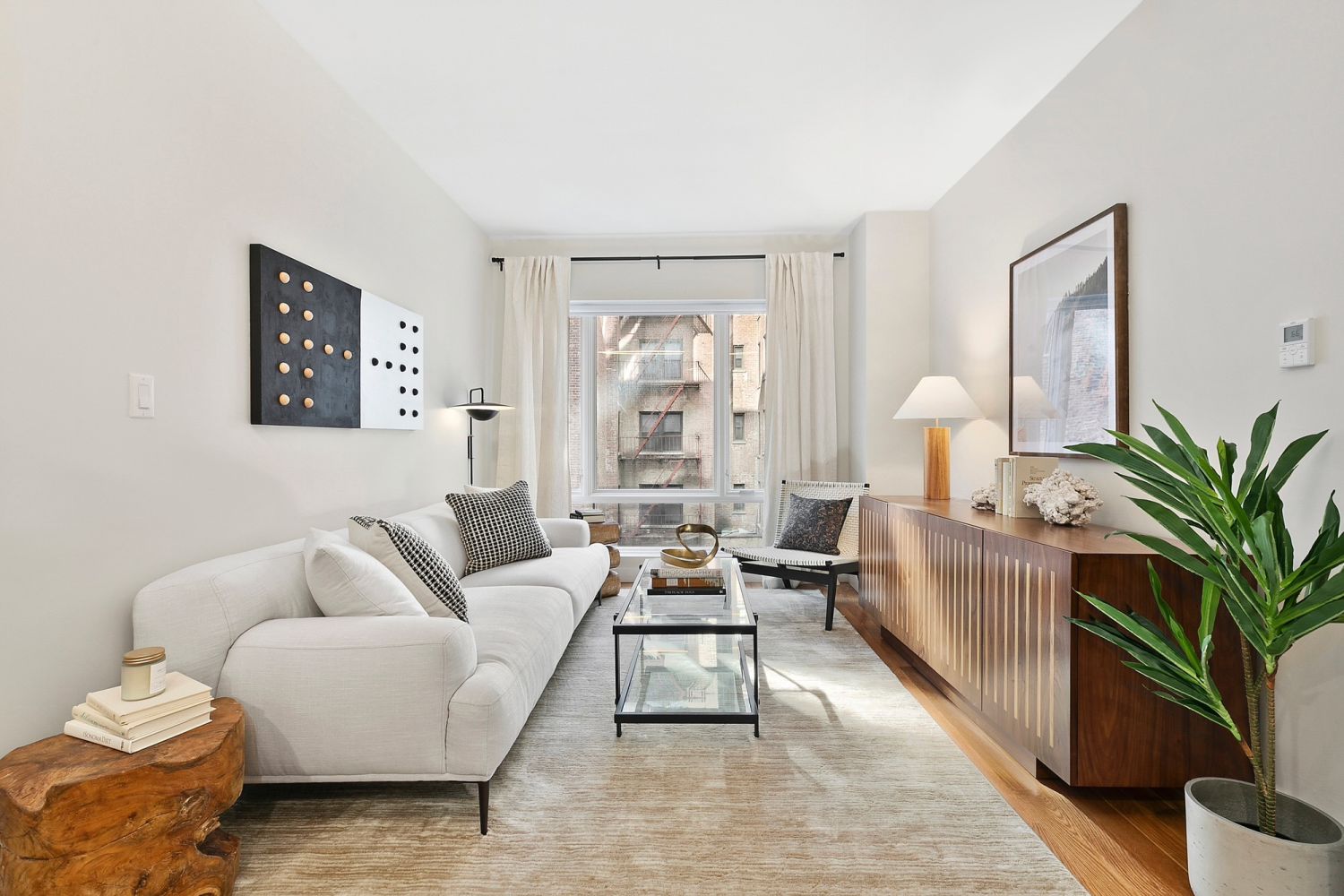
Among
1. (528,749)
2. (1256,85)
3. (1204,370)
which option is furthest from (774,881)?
(1256,85)

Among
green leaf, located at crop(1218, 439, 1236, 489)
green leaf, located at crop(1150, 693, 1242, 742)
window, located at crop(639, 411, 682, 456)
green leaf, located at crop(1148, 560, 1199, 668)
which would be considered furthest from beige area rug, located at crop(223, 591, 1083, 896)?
window, located at crop(639, 411, 682, 456)

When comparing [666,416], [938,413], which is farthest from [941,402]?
[666,416]

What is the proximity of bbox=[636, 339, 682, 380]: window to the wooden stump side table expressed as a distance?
393 cm

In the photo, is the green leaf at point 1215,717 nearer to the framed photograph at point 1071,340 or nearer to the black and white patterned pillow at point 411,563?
the framed photograph at point 1071,340

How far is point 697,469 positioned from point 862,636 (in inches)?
75.8

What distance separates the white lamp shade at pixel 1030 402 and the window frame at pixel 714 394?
214cm

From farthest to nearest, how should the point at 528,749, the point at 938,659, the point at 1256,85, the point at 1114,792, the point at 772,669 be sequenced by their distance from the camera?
the point at 772,669, the point at 938,659, the point at 528,749, the point at 1114,792, the point at 1256,85

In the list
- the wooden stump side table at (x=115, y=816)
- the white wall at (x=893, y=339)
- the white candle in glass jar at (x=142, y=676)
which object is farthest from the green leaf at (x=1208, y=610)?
the white wall at (x=893, y=339)

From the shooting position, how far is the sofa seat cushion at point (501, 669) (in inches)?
70.9

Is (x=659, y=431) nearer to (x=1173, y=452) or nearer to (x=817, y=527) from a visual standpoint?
(x=817, y=527)

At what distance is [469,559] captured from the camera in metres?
3.39

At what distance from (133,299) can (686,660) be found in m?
2.30

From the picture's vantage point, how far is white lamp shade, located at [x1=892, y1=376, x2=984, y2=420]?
3555 mm

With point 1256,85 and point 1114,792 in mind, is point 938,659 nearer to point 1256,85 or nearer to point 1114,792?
point 1114,792
